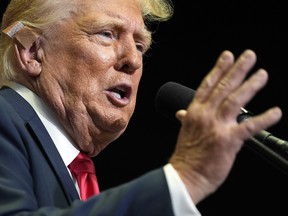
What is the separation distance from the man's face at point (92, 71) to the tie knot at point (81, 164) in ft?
0.12

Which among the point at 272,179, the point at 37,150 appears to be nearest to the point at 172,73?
the point at 272,179

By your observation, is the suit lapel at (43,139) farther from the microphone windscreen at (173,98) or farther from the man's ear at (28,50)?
the microphone windscreen at (173,98)

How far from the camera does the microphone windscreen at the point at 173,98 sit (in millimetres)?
1788

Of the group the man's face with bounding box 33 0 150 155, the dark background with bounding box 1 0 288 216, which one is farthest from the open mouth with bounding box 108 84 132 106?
the dark background with bounding box 1 0 288 216

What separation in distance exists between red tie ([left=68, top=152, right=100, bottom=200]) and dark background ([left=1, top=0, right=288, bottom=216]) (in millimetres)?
1324

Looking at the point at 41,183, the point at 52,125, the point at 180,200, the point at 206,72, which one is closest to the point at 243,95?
the point at 180,200

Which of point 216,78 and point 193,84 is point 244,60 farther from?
point 193,84

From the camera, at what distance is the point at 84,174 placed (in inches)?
72.9

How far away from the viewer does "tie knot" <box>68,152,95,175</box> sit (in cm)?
182

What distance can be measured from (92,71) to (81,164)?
29 centimetres

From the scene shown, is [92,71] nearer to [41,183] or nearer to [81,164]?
[81,164]

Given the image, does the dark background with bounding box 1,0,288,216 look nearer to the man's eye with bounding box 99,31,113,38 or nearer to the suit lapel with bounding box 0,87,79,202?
the man's eye with bounding box 99,31,113,38

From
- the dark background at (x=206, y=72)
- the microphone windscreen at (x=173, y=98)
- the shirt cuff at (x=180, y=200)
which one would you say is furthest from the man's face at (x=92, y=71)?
the dark background at (x=206, y=72)

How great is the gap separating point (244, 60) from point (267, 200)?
2224mm
